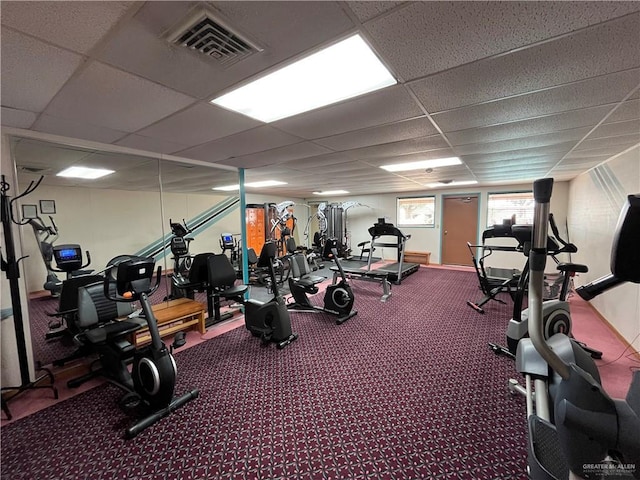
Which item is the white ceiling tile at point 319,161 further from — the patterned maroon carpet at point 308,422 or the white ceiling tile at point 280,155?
the patterned maroon carpet at point 308,422

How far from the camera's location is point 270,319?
10.7ft

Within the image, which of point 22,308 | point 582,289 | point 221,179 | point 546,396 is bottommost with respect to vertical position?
point 546,396

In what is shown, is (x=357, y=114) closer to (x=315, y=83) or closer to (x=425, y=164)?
(x=315, y=83)

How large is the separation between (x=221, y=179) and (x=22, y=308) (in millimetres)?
2919

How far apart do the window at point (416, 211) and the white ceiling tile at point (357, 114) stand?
262 inches

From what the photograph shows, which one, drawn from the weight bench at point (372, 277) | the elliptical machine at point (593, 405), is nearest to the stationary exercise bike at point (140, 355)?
the elliptical machine at point (593, 405)

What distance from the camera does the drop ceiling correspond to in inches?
42.3

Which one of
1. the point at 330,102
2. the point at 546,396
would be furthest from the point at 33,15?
the point at 546,396

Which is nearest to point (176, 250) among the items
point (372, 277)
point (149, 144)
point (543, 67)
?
point (149, 144)

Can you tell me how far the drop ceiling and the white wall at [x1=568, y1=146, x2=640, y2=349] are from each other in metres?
0.77

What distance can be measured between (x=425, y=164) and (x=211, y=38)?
375 centimetres

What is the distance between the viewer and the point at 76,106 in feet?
6.18

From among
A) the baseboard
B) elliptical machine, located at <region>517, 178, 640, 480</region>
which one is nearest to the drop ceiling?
elliptical machine, located at <region>517, 178, 640, 480</region>

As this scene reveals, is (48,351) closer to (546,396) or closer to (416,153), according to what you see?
→ (546,396)
